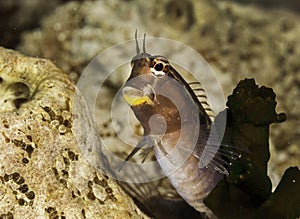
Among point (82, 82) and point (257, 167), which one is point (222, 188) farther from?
point (82, 82)

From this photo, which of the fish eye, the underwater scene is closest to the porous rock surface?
the underwater scene

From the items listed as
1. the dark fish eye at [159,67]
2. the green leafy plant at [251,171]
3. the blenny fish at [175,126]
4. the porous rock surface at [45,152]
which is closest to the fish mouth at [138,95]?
the blenny fish at [175,126]

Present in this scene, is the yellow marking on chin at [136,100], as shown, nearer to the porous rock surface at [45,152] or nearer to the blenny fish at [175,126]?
the blenny fish at [175,126]

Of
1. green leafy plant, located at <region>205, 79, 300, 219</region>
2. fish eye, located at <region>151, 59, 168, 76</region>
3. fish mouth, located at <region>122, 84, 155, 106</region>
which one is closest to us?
fish mouth, located at <region>122, 84, 155, 106</region>

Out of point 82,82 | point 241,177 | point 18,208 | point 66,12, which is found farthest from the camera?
point 66,12

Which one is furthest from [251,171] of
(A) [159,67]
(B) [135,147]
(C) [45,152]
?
(C) [45,152]

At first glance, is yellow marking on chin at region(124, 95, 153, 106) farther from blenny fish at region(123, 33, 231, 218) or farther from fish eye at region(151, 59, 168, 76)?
fish eye at region(151, 59, 168, 76)

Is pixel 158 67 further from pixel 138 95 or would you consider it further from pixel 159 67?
pixel 138 95

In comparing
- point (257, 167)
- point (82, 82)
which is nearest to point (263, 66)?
point (82, 82)
